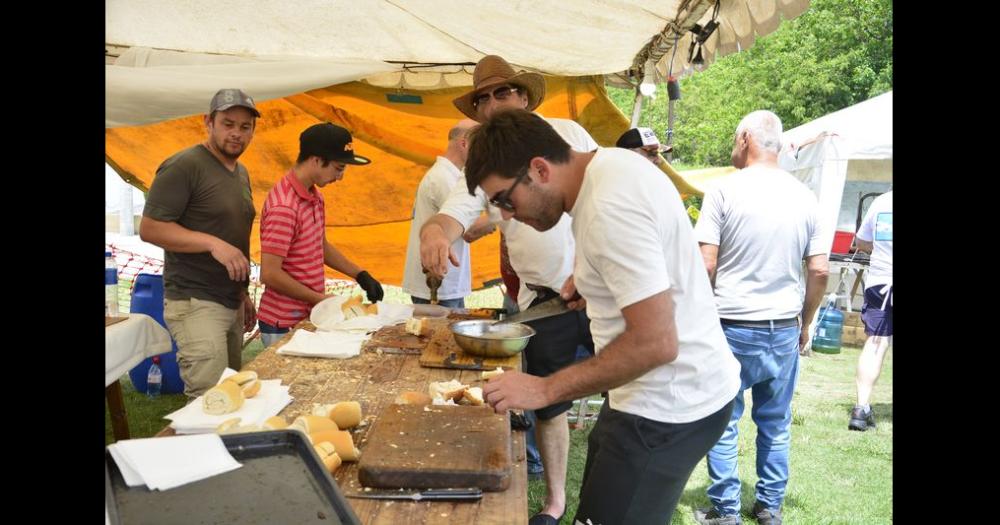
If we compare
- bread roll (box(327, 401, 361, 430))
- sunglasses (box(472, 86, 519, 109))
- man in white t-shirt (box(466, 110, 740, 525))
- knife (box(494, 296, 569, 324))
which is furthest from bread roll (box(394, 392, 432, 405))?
sunglasses (box(472, 86, 519, 109))

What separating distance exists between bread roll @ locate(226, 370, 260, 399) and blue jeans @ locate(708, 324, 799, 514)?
8.20ft

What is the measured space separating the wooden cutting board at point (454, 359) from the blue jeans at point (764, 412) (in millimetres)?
1522

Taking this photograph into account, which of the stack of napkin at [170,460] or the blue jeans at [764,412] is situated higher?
the stack of napkin at [170,460]

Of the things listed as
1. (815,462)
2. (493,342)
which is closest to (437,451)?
(493,342)

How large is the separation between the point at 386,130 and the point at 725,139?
25.2 meters

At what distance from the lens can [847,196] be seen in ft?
48.3

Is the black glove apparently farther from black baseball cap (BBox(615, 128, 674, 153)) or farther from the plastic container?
the plastic container

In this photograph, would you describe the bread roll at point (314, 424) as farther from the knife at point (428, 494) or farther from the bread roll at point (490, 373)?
the bread roll at point (490, 373)

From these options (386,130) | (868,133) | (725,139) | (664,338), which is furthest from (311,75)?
(725,139)

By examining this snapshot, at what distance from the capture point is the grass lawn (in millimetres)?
4125

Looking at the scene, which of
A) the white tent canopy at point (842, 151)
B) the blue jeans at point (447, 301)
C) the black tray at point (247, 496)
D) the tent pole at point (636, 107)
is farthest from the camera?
the white tent canopy at point (842, 151)

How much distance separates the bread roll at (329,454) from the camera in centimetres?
162

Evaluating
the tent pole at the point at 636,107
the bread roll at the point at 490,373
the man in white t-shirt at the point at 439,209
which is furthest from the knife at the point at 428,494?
the tent pole at the point at 636,107
